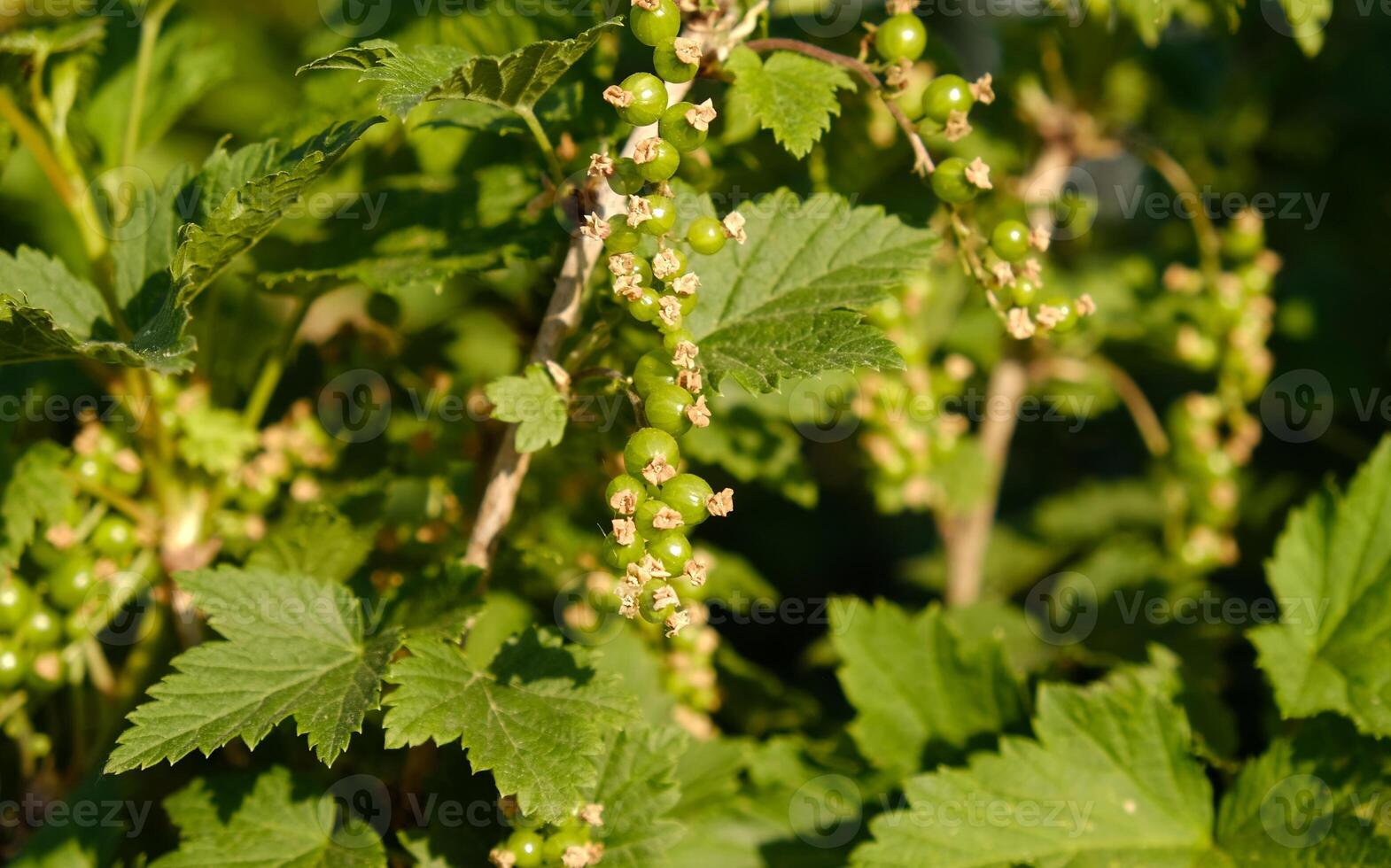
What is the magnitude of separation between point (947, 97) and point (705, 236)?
389 mm

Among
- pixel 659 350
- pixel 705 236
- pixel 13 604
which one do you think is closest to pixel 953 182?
pixel 705 236

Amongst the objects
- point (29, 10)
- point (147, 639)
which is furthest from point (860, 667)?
point (29, 10)

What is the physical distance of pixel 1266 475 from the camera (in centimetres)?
287

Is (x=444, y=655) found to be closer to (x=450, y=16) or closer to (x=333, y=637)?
(x=333, y=637)

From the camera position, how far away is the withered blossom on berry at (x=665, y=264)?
1.26 m

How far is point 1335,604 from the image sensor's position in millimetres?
1767

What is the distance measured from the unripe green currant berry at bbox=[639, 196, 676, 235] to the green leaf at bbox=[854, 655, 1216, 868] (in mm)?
888

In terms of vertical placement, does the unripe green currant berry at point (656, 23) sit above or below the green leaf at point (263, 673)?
above

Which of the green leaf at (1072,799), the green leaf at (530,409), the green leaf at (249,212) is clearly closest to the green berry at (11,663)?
the green leaf at (249,212)

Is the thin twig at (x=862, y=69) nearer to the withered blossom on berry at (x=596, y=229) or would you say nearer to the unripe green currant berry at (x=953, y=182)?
the unripe green currant berry at (x=953, y=182)

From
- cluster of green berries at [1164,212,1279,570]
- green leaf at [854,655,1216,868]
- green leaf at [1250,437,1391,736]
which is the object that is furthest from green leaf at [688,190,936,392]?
cluster of green berries at [1164,212,1279,570]

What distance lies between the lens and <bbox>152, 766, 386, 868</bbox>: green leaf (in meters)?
1.43

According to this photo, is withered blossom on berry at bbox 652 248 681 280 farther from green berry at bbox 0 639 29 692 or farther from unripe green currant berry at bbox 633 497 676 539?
green berry at bbox 0 639 29 692

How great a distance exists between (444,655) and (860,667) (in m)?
0.79
